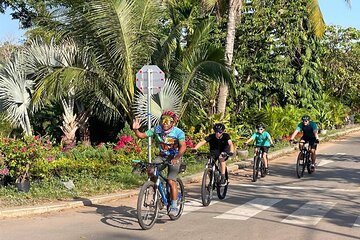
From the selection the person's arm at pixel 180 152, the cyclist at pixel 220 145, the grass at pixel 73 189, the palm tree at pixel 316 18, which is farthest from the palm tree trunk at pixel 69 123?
the palm tree at pixel 316 18

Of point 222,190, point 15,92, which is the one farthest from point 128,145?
point 222,190

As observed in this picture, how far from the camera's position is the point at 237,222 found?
329 inches

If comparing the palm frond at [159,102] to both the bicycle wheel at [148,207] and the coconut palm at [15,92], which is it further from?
the bicycle wheel at [148,207]

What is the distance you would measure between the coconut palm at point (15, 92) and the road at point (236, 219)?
255 inches

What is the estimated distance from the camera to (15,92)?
52.5 ft

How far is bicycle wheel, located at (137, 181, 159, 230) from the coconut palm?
355 inches

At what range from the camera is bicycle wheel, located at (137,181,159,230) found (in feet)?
25.1

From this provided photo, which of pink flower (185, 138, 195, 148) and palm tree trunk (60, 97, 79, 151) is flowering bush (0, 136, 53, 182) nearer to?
pink flower (185, 138, 195, 148)

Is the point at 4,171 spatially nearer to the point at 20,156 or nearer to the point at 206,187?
the point at 20,156

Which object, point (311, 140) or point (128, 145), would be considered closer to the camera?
point (311, 140)

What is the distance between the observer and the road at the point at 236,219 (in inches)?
295

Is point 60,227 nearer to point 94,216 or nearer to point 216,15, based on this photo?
point 94,216

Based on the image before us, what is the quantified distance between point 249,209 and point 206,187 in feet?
2.97

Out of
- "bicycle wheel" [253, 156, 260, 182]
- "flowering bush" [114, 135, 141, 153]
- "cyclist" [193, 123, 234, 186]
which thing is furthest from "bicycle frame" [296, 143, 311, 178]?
"cyclist" [193, 123, 234, 186]
